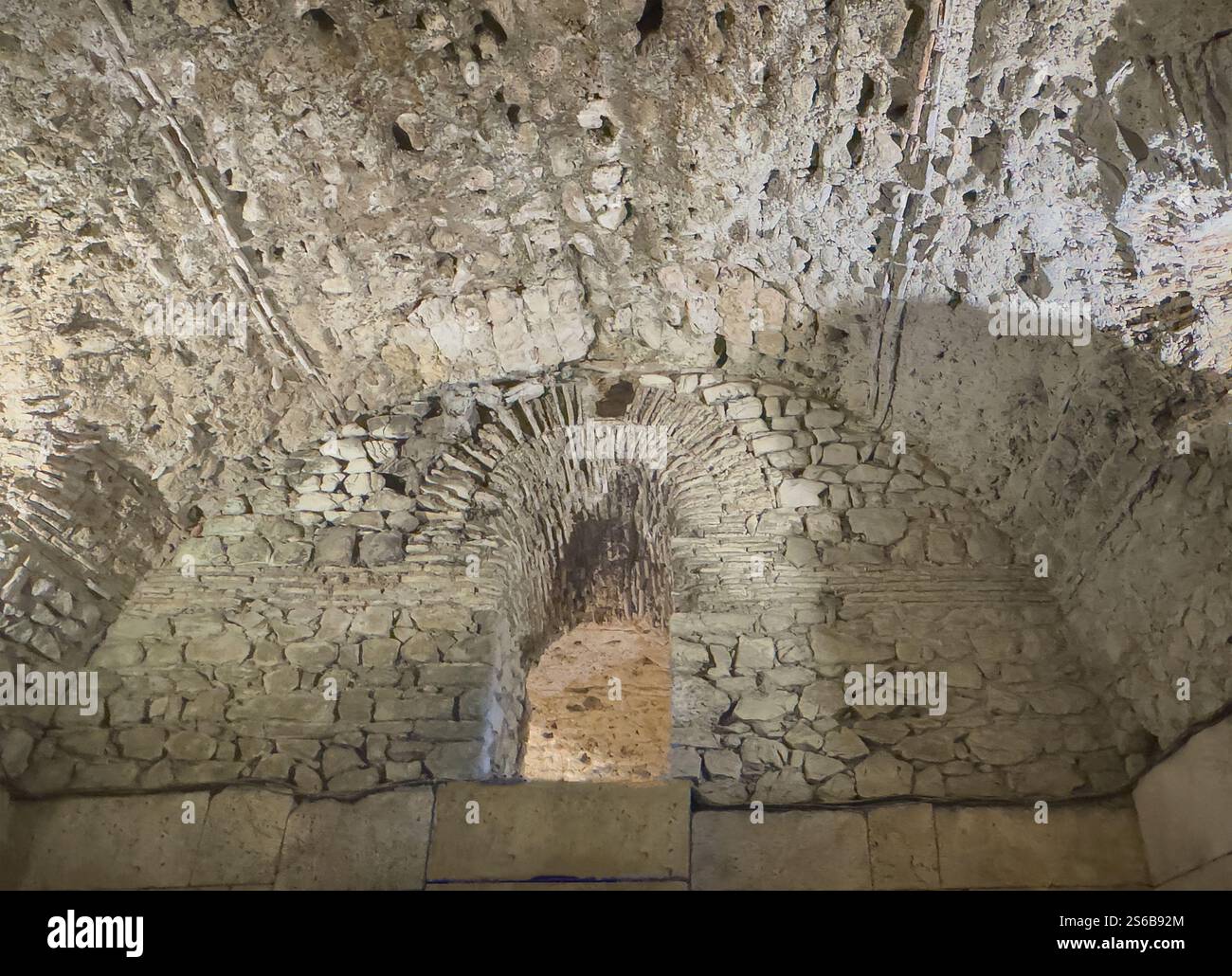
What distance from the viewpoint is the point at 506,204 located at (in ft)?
14.5

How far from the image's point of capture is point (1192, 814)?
3252 millimetres

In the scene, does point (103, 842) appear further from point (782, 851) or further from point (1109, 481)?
point (1109, 481)

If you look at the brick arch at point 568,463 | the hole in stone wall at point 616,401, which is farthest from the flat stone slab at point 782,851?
the hole in stone wall at point 616,401

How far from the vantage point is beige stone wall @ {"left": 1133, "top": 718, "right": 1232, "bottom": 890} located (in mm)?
3115

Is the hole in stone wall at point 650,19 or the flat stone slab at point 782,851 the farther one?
the hole in stone wall at point 650,19

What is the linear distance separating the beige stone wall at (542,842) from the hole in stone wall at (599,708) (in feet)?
8.72

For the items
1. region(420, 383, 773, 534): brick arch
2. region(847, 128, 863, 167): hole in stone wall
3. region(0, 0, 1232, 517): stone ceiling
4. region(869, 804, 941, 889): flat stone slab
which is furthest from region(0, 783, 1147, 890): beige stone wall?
region(847, 128, 863, 167): hole in stone wall

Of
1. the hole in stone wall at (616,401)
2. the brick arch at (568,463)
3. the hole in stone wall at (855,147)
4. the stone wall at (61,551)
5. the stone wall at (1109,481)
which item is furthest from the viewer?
the hole in stone wall at (616,401)

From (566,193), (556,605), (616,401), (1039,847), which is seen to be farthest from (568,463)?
(1039,847)

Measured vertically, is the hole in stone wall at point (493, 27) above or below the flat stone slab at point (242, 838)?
above

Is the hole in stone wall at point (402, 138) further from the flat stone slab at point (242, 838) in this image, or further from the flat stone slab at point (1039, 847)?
the flat stone slab at point (1039, 847)

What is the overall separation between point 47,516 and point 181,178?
5.19ft

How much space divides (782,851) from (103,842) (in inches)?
102

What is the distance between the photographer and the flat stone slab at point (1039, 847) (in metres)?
3.42
